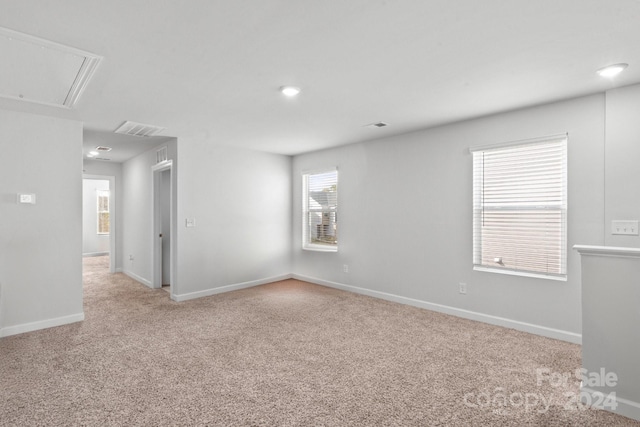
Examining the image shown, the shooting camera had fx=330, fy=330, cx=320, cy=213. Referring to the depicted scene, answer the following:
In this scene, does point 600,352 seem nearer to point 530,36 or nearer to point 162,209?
point 530,36

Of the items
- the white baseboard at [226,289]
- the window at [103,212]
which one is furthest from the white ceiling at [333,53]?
the window at [103,212]

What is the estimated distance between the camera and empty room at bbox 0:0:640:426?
6.72 ft

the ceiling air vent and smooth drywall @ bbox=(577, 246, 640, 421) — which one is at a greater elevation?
the ceiling air vent

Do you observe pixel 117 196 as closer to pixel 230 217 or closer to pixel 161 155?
pixel 161 155

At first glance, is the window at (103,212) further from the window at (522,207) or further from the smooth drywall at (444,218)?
the window at (522,207)

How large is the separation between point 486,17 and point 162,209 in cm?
546

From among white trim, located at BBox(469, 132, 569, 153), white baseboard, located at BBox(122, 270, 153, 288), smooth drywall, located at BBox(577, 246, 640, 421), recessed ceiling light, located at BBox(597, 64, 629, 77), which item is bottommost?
white baseboard, located at BBox(122, 270, 153, 288)

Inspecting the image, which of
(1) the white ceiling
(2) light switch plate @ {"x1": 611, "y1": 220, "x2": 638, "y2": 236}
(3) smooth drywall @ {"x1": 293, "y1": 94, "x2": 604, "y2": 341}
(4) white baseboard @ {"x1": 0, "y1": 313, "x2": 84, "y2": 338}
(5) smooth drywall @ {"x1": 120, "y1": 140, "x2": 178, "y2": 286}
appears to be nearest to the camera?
(1) the white ceiling

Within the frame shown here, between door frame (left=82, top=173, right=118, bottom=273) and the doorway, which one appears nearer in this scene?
the doorway

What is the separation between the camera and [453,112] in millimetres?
3648

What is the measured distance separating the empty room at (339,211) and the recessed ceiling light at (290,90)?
23 millimetres

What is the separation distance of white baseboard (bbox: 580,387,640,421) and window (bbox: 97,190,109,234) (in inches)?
438

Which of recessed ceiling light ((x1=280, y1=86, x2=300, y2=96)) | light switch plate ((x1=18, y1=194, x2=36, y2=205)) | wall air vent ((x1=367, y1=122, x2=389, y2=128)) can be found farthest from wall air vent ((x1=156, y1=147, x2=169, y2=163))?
wall air vent ((x1=367, y1=122, x2=389, y2=128))

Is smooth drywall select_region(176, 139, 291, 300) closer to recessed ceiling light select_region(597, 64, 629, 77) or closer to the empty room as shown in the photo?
the empty room
